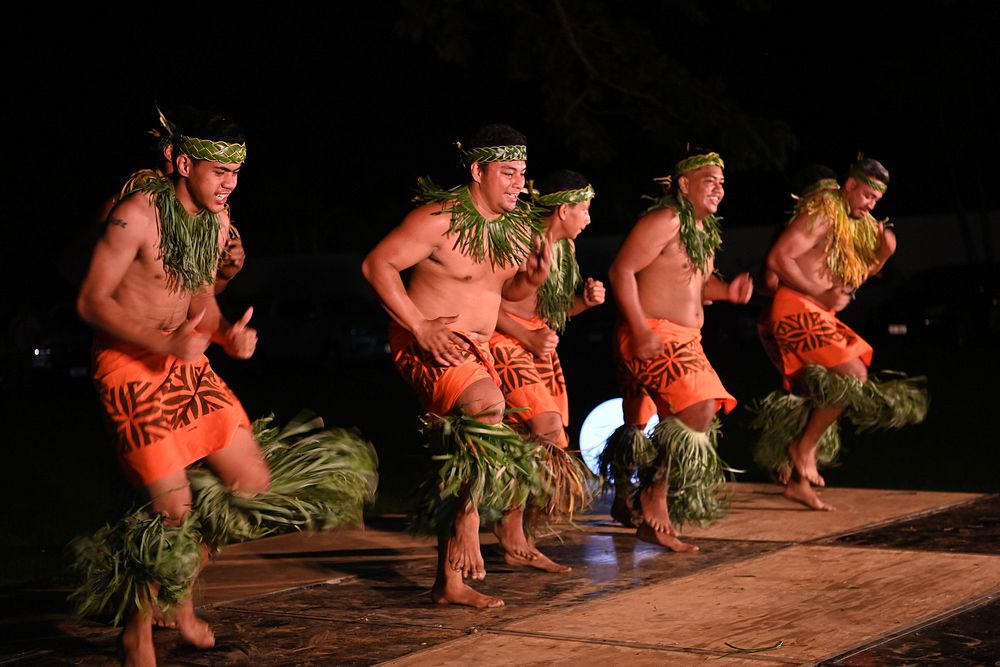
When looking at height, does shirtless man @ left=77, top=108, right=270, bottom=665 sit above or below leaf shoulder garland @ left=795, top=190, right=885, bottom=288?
below

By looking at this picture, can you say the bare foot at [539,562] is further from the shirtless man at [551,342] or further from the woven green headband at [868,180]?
the woven green headband at [868,180]

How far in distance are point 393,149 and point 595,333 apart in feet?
79.3

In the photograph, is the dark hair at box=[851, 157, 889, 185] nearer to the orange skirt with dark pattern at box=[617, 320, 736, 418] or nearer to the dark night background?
the dark night background

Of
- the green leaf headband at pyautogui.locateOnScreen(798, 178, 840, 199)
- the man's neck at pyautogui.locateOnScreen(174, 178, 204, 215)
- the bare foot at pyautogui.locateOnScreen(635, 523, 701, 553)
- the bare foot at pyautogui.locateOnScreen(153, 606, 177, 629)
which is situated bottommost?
the bare foot at pyautogui.locateOnScreen(153, 606, 177, 629)

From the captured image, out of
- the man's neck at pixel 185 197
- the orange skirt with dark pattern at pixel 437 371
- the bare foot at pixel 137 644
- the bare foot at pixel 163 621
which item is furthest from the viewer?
the orange skirt with dark pattern at pixel 437 371

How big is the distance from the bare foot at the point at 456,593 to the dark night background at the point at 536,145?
47cm

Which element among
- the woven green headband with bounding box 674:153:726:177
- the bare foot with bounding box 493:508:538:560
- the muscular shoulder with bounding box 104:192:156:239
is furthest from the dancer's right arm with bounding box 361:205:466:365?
the woven green headband with bounding box 674:153:726:177

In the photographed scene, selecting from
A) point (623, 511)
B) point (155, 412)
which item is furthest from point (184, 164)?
point (623, 511)

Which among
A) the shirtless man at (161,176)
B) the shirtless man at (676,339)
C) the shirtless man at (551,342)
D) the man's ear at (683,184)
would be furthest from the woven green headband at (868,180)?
the shirtless man at (161,176)

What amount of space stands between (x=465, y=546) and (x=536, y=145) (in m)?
35.3

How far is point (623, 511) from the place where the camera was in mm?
7336

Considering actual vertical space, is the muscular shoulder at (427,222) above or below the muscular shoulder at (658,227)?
below

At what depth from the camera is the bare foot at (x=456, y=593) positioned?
5465 mm

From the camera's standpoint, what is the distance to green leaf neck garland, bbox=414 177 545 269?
5738 millimetres
